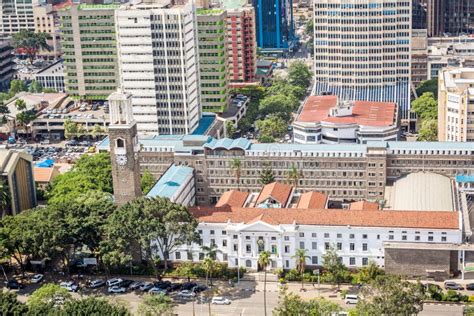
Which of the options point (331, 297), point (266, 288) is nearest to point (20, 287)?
point (266, 288)

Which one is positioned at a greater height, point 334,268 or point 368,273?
point 334,268

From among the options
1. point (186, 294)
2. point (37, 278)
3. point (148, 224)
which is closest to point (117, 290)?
point (186, 294)

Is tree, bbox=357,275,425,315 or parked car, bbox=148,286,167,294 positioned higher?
→ tree, bbox=357,275,425,315

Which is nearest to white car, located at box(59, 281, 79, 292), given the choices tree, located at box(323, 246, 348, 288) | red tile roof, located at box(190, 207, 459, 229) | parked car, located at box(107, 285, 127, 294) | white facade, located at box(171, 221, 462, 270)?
parked car, located at box(107, 285, 127, 294)

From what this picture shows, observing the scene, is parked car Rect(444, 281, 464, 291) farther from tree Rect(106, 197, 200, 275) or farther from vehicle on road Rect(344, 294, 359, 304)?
tree Rect(106, 197, 200, 275)

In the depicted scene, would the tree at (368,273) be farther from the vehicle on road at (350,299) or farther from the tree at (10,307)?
the tree at (10,307)

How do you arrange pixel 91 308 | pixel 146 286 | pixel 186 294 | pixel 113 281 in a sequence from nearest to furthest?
1. pixel 91 308
2. pixel 186 294
3. pixel 146 286
4. pixel 113 281

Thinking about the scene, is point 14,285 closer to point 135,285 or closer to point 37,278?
point 37,278
